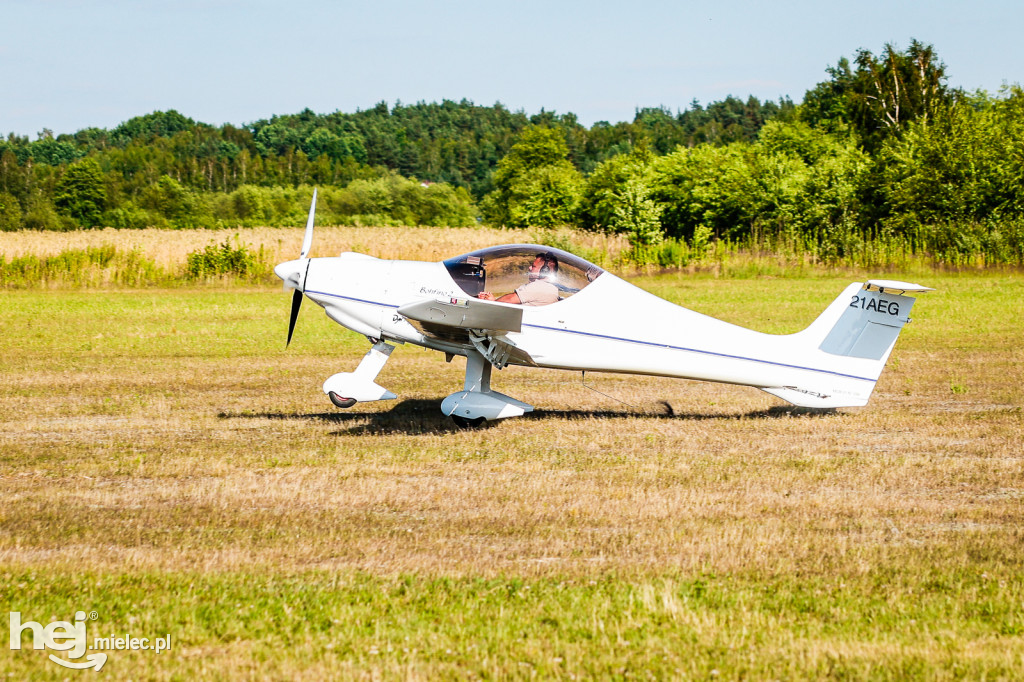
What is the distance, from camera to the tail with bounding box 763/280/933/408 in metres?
9.73

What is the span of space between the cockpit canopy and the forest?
22091mm

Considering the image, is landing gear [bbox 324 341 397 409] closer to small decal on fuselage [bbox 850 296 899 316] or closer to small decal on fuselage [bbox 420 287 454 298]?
small decal on fuselage [bbox 420 287 454 298]

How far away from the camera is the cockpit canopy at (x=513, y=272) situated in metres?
9.84

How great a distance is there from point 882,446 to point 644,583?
4.59m

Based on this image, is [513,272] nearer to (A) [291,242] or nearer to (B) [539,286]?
(B) [539,286]

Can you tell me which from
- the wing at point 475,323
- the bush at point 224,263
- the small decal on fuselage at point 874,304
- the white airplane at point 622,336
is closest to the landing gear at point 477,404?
the white airplane at point 622,336

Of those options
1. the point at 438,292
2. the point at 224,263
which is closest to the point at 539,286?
the point at 438,292

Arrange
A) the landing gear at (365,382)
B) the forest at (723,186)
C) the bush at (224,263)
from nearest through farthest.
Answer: the landing gear at (365,382) < the bush at (224,263) < the forest at (723,186)

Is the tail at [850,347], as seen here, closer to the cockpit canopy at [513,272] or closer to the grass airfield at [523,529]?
the grass airfield at [523,529]

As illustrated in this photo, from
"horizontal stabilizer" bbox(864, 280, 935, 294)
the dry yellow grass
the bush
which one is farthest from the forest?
"horizontal stabilizer" bbox(864, 280, 935, 294)

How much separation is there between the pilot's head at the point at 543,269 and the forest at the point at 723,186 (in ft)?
72.6

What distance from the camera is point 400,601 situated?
491cm

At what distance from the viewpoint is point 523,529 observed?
6.34 m

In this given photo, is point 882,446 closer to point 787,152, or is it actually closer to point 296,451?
point 296,451
